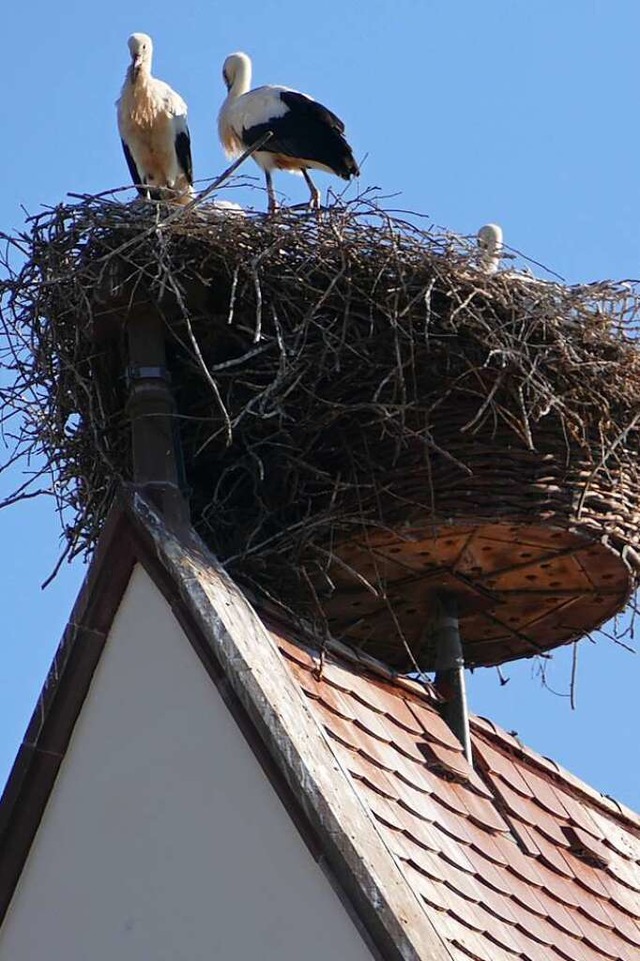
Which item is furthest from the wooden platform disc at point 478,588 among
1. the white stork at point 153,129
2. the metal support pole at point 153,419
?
the white stork at point 153,129

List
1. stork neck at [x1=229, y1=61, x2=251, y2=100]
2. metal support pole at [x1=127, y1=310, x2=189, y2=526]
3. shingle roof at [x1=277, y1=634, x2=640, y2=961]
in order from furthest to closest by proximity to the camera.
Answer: stork neck at [x1=229, y1=61, x2=251, y2=100] < metal support pole at [x1=127, y1=310, x2=189, y2=526] < shingle roof at [x1=277, y1=634, x2=640, y2=961]

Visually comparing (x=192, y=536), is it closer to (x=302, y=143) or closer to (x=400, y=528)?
(x=400, y=528)

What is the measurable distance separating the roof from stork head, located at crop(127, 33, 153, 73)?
395 cm

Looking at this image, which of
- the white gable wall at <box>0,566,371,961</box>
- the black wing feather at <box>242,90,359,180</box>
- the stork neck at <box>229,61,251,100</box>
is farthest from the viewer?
the stork neck at <box>229,61,251,100</box>

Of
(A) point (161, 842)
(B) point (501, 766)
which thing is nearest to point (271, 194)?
(B) point (501, 766)

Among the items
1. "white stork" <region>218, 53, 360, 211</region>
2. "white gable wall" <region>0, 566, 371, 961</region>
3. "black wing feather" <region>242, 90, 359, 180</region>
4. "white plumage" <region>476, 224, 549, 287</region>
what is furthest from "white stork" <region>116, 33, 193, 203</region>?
"white gable wall" <region>0, 566, 371, 961</region>

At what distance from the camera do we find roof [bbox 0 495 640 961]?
6.57 m

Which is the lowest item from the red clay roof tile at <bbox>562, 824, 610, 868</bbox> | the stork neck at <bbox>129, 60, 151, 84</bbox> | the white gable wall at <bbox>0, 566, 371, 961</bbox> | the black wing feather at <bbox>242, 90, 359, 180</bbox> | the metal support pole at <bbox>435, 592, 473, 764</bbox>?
the white gable wall at <bbox>0, 566, 371, 961</bbox>

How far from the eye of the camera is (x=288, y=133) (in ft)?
35.0

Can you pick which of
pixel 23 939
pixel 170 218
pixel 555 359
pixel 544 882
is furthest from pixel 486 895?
pixel 170 218

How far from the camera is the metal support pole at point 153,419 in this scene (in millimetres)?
7828

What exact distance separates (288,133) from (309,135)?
0.31 ft

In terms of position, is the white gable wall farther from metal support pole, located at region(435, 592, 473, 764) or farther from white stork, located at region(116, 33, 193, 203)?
white stork, located at region(116, 33, 193, 203)

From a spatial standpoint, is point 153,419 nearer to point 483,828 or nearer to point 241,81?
point 483,828
